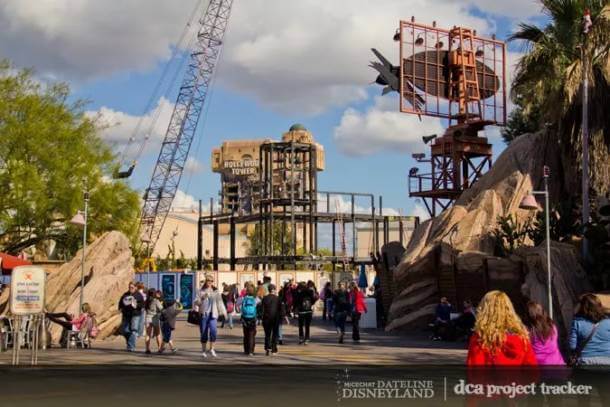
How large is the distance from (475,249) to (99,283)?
35.5ft

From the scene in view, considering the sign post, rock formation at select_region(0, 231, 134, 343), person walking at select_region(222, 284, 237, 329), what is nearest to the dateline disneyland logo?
the sign post

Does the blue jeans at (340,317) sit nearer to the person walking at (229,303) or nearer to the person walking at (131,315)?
the person walking at (131,315)

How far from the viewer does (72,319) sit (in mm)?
19984

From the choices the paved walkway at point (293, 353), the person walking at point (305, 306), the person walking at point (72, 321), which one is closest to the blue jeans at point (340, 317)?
the paved walkway at point (293, 353)

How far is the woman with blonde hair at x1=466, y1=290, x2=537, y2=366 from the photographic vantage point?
5.92 metres

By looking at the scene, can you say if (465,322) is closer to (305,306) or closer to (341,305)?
(341,305)

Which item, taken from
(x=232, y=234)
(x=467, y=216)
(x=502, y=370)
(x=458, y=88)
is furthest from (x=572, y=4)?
(x=232, y=234)

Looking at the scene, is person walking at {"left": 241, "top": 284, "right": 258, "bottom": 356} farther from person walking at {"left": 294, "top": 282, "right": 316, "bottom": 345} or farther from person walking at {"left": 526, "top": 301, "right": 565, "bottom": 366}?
person walking at {"left": 526, "top": 301, "right": 565, "bottom": 366}

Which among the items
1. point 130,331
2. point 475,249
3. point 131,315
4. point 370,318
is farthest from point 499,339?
point 370,318

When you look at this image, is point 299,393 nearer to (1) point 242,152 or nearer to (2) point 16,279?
(2) point 16,279

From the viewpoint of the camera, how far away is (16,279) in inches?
591

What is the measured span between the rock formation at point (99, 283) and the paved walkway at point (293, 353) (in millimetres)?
838

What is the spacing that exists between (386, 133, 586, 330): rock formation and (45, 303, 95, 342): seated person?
31.4ft

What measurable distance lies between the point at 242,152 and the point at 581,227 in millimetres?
153334
